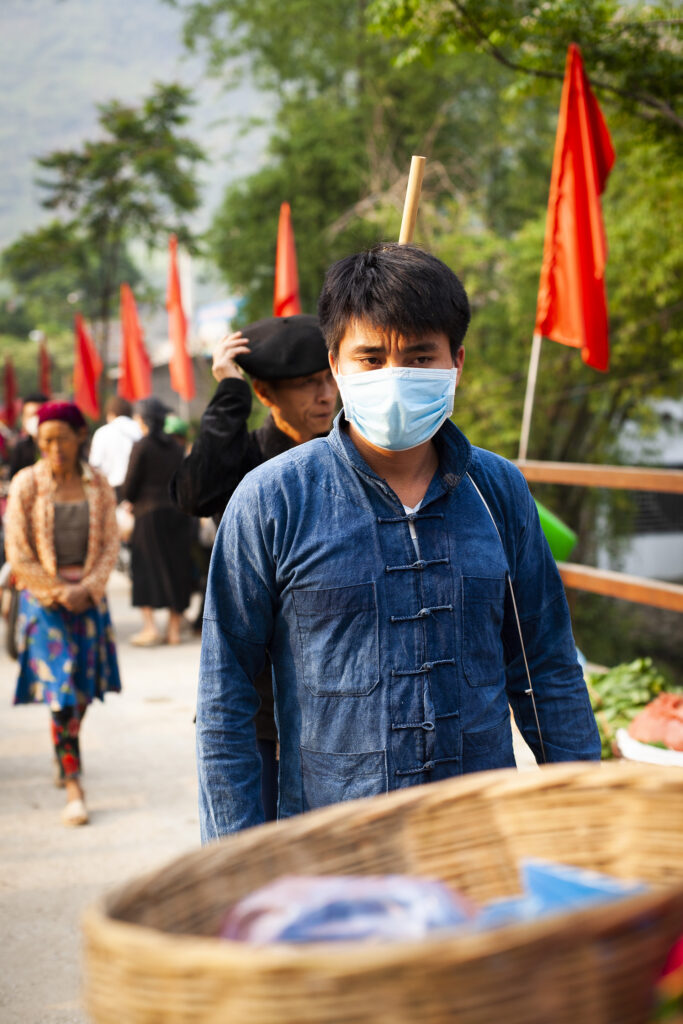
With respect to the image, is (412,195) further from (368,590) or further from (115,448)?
(115,448)

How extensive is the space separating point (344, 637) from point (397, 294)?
0.61m

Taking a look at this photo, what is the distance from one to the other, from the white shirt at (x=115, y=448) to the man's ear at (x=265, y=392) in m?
7.18

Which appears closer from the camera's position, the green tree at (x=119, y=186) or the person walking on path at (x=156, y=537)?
the person walking on path at (x=156, y=537)

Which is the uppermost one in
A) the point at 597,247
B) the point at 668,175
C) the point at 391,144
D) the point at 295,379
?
the point at 391,144

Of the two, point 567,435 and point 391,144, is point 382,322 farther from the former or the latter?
point 391,144

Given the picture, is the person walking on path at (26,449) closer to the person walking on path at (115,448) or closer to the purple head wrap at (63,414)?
the person walking on path at (115,448)

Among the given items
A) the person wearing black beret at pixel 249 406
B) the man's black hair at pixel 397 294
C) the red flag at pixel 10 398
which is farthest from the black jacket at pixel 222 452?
the red flag at pixel 10 398

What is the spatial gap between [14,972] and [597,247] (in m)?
5.05

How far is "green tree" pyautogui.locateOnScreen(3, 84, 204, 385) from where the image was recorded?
904 inches

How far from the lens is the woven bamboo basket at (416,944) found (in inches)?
33.2

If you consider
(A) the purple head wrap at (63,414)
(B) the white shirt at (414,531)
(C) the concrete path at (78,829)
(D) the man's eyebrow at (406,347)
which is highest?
(D) the man's eyebrow at (406,347)

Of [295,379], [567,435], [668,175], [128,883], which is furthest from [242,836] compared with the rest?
[567,435]

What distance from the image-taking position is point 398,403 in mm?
1969

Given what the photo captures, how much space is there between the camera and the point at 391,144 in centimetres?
2170
